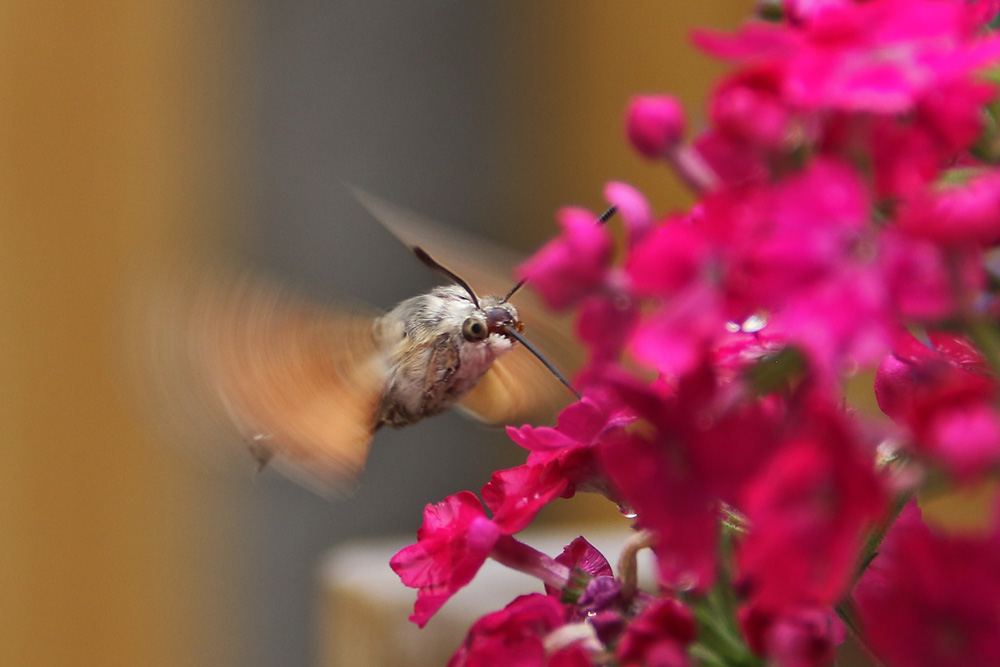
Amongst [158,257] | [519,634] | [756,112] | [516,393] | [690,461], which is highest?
[756,112]

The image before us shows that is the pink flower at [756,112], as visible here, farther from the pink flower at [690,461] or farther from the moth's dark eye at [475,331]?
the moth's dark eye at [475,331]

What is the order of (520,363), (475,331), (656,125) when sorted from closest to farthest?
(656,125) < (475,331) < (520,363)

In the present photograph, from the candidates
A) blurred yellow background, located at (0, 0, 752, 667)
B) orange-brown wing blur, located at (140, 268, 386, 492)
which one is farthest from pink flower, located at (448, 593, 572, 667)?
blurred yellow background, located at (0, 0, 752, 667)

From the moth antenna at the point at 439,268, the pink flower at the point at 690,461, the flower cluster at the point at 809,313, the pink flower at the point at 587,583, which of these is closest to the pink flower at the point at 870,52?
the flower cluster at the point at 809,313

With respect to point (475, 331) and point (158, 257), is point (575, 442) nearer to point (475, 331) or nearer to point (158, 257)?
point (475, 331)

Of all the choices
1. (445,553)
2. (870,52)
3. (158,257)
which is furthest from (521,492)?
(158,257)

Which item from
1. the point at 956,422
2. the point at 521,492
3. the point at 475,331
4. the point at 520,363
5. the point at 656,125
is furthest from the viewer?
the point at 520,363

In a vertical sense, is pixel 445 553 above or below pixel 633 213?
below
